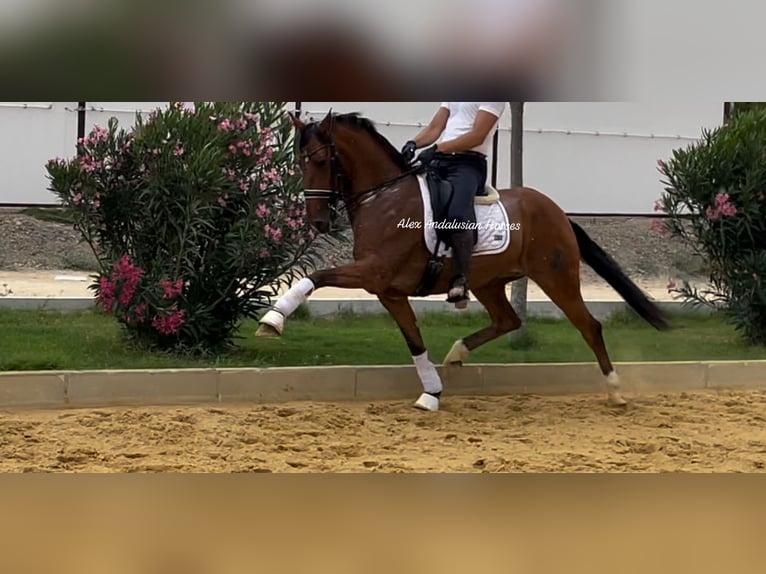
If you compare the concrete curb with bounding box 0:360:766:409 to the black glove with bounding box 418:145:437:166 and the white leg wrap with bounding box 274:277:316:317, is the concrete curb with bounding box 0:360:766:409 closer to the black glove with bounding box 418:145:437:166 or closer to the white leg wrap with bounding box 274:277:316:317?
the white leg wrap with bounding box 274:277:316:317

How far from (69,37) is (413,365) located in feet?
5.79

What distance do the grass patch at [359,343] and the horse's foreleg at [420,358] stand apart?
4 centimetres

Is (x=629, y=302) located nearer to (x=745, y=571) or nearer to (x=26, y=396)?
(x=745, y=571)

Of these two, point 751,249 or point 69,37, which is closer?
point 69,37

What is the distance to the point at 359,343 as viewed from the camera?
11.6 feet

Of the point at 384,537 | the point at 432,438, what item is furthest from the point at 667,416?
the point at 384,537

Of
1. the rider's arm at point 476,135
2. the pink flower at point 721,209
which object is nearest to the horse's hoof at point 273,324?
the rider's arm at point 476,135

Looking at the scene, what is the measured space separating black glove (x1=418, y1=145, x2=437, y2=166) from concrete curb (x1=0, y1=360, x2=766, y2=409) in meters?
0.82

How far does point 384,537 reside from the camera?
2605 millimetres

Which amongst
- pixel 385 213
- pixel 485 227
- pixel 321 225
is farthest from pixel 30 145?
pixel 485 227

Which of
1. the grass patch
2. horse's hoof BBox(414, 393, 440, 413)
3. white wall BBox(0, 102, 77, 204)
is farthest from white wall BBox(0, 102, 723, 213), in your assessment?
horse's hoof BBox(414, 393, 440, 413)

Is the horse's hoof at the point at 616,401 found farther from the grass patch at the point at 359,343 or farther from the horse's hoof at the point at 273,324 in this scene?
the horse's hoof at the point at 273,324

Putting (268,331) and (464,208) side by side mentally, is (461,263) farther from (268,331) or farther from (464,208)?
(268,331)

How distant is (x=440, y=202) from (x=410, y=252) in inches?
8.8
